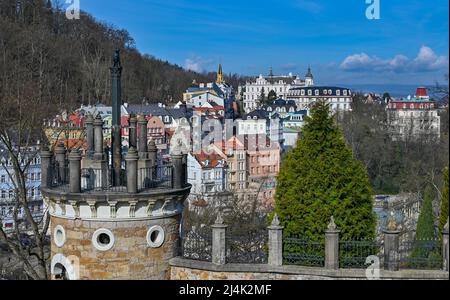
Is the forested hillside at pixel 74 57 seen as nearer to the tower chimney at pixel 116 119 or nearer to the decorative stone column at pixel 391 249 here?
the tower chimney at pixel 116 119

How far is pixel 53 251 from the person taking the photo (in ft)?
37.0

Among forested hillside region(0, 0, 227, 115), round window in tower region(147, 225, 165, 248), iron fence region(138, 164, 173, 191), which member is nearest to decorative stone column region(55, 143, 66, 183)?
iron fence region(138, 164, 173, 191)

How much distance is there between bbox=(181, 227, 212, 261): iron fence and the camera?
39.0 ft

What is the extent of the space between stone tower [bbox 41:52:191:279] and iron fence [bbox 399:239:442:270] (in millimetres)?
3630

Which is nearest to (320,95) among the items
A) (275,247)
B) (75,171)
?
(275,247)

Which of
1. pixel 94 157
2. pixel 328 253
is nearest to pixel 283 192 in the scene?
pixel 328 253

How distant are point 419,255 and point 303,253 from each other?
6.68ft

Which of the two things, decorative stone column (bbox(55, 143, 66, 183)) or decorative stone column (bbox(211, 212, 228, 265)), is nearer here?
decorative stone column (bbox(211, 212, 228, 265))

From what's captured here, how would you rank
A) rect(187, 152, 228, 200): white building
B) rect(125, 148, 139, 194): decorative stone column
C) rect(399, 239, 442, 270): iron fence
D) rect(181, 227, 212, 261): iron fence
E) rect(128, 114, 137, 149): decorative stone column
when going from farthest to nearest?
rect(187, 152, 228, 200): white building
rect(128, 114, 137, 149): decorative stone column
rect(181, 227, 212, 261): iron fence
rect(399, 239, 442, 270): iron fence
rect(125, 148, 139, 194): decorative stone column

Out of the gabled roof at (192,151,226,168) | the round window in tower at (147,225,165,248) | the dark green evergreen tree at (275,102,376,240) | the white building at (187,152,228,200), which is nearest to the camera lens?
the round window in tower at (147,225,165,248)

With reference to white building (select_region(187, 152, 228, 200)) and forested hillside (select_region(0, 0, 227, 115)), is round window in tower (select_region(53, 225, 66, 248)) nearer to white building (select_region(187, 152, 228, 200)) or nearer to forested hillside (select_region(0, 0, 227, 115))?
forested hillside (select_region(0, 0, 227, 115))

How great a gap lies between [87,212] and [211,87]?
91723mm

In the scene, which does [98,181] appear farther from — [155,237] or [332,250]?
[332,250]
